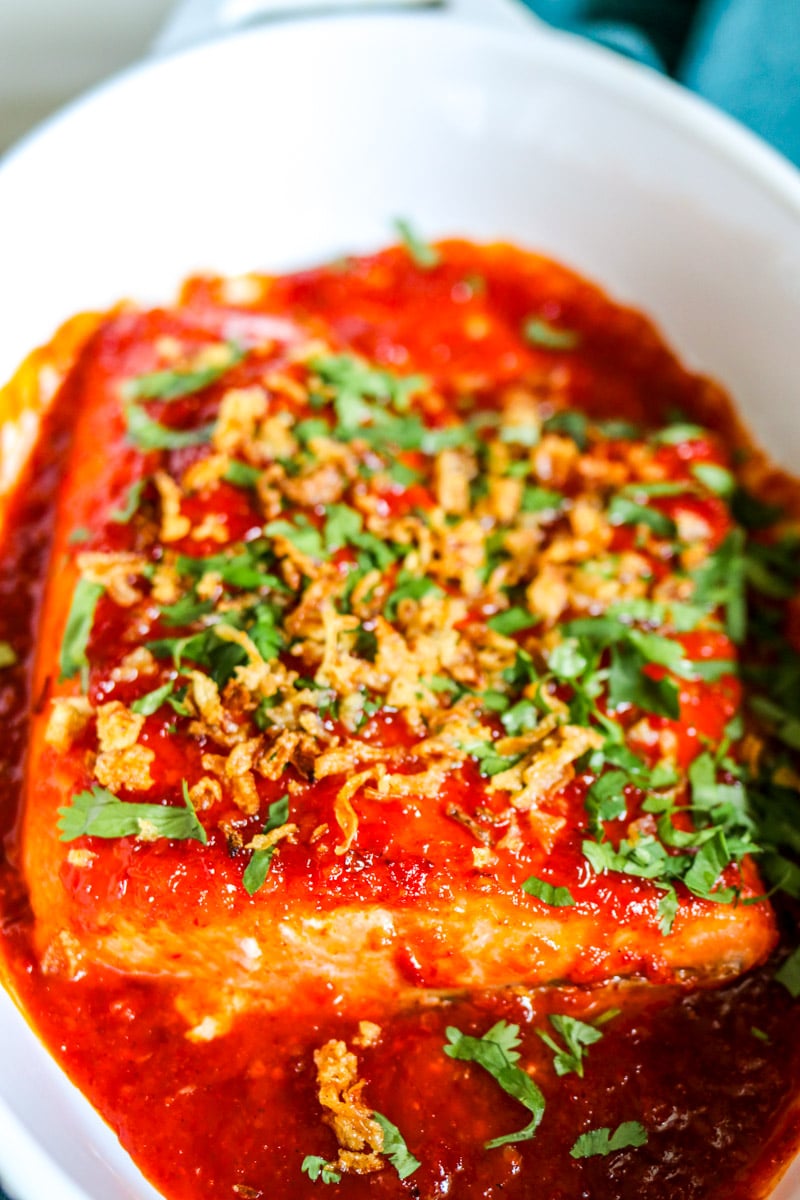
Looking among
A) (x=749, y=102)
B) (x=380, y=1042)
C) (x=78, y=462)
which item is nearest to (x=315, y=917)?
(x=380, y=1042)

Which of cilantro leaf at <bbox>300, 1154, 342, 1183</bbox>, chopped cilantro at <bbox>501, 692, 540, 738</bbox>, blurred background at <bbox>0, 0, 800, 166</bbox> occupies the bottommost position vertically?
cilantro leaf at <bbox>300, 1154, 342, 1183</bbox>

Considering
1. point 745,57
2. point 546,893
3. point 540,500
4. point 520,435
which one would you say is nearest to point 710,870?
point 546,893

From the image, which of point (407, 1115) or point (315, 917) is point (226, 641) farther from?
point (407, 1115)

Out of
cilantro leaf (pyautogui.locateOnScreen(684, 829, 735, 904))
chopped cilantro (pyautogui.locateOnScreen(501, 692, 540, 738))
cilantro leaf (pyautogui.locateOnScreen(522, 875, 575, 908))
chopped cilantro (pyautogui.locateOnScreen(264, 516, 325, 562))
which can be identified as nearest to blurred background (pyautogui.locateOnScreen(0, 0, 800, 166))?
chopped cilantro (pyautogui.locateOnScreen(264, 516, 325, 562))

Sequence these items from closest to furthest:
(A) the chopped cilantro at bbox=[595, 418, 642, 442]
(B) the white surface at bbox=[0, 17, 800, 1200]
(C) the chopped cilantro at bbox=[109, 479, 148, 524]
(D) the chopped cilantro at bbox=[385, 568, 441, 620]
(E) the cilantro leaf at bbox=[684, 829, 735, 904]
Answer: (E) the cilantro leaf at bbox=[684, 829, 735, 904] → (D) the chopped cilantro at bbox=[385, 568, 441, 620] → (C) the chopped cilantro at bbox=[109, 479, 148, 524] → (B) the white surface at bbox=[0, 17, 800, 1200] → (A) the chopped cilantro at bbox=[595, 418, 642, 442]

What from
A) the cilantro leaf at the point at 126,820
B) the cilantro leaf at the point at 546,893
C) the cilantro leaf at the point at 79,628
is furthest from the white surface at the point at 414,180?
the cilantro leaf at the point at 546,893

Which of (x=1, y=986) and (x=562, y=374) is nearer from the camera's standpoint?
(x=1, y=986)

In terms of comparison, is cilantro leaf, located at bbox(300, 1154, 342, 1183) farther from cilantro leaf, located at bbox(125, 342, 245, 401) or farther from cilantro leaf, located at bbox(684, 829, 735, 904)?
cilantro leaf, located at bbox(125, 342, 245, 401)

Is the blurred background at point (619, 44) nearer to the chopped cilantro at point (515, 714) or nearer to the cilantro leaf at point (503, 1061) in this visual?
the chopped cilantro at point (515, 714)
